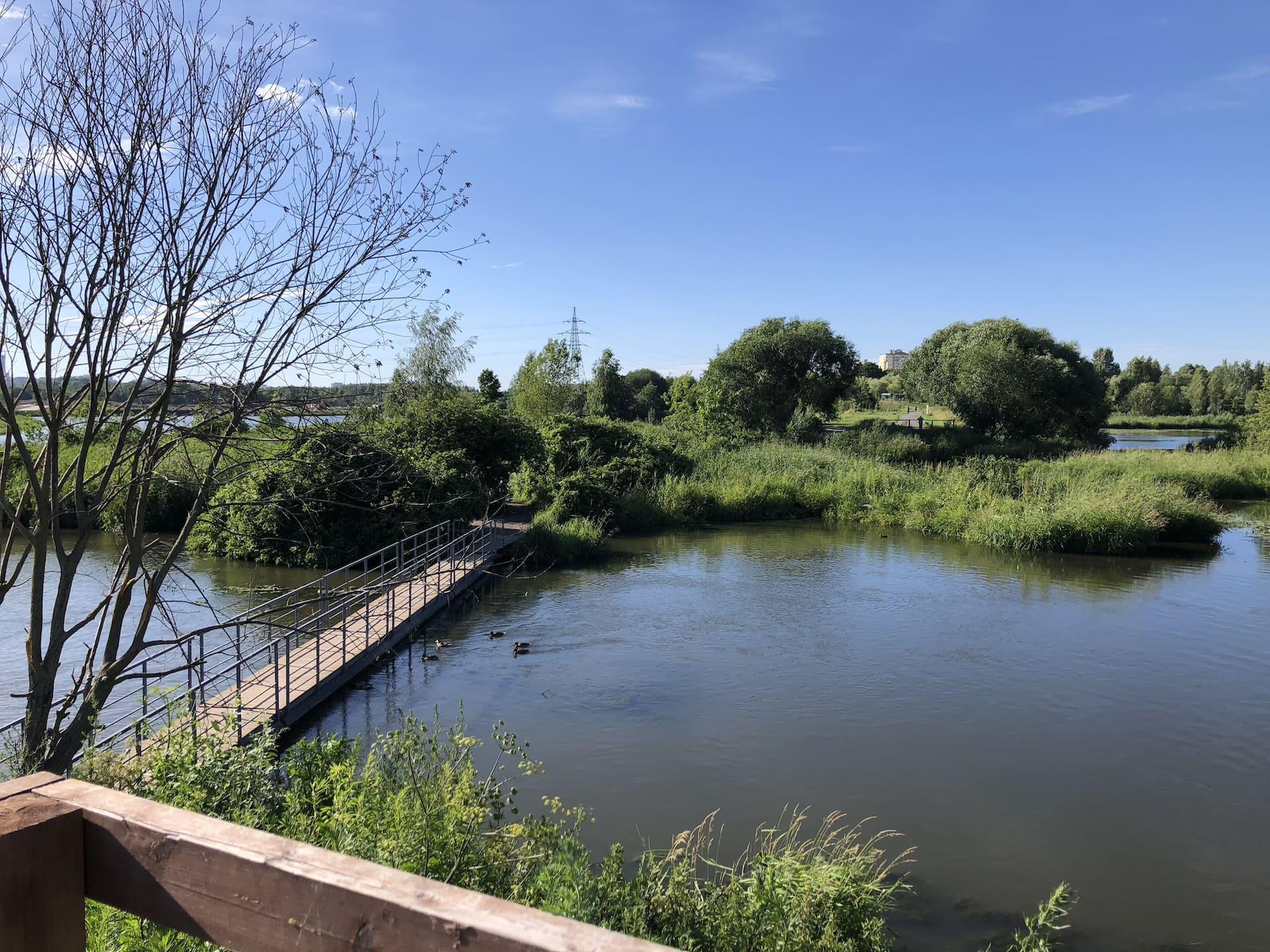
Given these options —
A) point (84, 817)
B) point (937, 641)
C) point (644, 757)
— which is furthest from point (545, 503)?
point (84, 817)

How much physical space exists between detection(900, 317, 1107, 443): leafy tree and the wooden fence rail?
47362mm

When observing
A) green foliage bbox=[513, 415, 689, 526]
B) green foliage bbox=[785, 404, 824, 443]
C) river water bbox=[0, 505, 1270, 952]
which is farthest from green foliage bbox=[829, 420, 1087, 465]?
river water bbox=[0, 505, 1270, 952]

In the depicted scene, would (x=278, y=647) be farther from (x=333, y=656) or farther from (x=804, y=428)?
(x=804, y=428)

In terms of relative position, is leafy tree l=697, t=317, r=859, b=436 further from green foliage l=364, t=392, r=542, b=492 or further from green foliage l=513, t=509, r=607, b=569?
green foliage l=513, t=509, r=607, b=569

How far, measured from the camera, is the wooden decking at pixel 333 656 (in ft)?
31.2

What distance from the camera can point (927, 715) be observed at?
11367 mm

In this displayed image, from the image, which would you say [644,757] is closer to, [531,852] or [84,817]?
[531,852]

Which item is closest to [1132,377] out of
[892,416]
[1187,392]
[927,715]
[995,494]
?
[1187,392]

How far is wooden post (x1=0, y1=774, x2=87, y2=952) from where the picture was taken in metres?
1.42

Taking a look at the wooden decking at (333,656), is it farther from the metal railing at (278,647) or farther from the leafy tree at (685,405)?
the leafy tree at (685,405)

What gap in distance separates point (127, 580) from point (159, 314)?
181 cm

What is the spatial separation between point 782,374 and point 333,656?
116ft

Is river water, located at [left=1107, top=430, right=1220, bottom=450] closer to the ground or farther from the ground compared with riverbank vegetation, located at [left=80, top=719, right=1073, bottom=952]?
farther from the ground

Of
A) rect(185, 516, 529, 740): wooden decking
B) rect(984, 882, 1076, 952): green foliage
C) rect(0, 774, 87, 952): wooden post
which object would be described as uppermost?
rect(0, 774, 87, 952): wooden post
